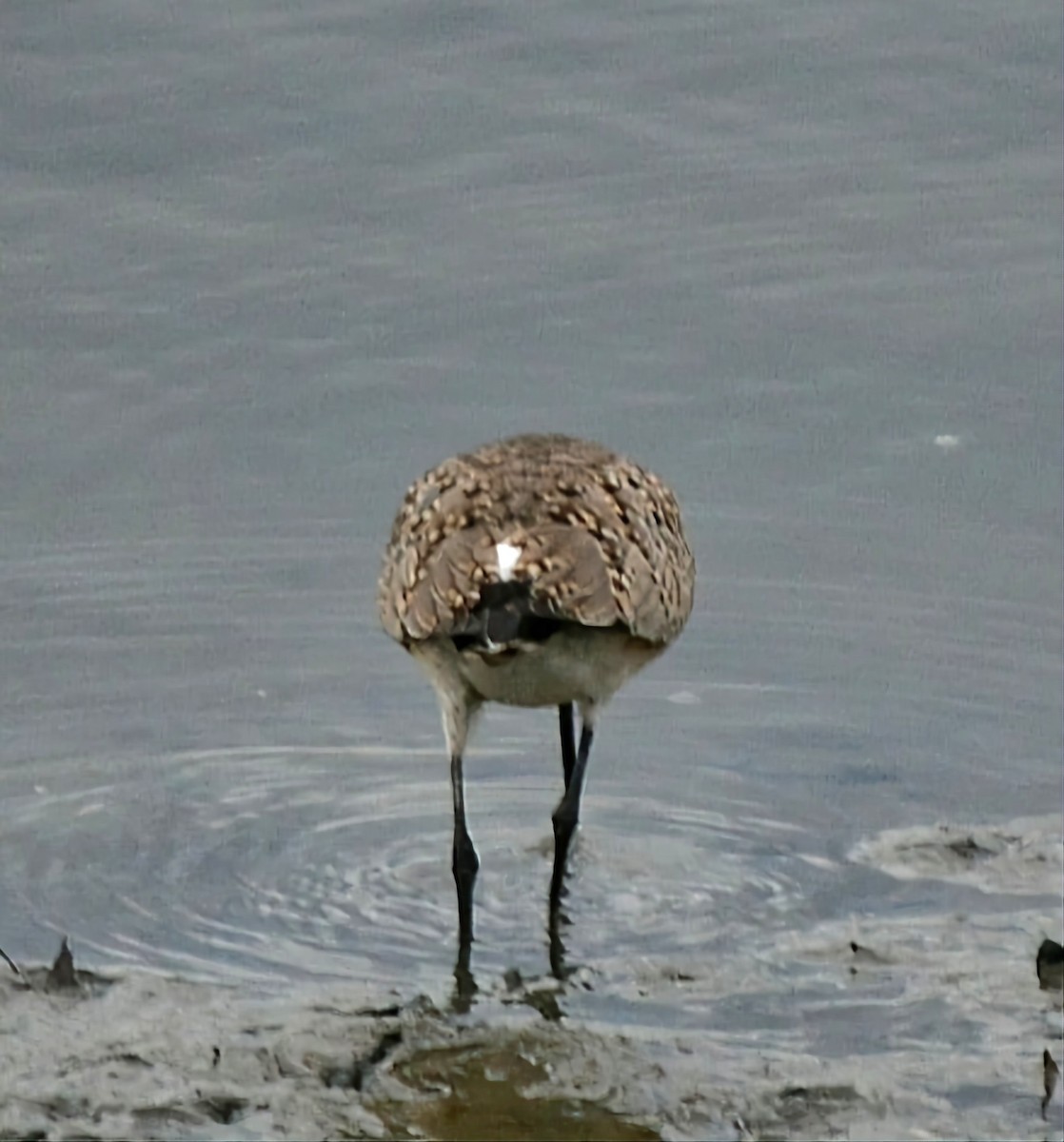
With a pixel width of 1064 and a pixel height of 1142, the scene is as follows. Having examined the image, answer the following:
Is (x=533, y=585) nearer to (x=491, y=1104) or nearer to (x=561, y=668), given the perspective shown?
(x=561, y=668)

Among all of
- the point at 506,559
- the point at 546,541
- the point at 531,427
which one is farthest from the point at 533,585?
the point at 531,427

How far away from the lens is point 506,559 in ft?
24.8

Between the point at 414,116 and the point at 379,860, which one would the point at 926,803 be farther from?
the point at 414,116

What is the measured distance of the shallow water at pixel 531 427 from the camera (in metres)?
8.19

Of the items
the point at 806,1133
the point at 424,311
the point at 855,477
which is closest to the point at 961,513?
the point at 855,477

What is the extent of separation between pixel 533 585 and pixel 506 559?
0.40 ft

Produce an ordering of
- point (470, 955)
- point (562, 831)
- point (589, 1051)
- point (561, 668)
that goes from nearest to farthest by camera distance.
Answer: point (589, 1051) < point (470, 955) < point (561, 668) < point (562, 831)

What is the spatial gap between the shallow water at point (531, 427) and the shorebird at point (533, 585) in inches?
20.5

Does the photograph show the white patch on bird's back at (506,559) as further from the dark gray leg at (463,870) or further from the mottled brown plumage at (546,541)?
the dark gray leg at (463,870)

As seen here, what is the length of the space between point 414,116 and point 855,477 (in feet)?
10.3

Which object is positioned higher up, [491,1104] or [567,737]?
[567,737]

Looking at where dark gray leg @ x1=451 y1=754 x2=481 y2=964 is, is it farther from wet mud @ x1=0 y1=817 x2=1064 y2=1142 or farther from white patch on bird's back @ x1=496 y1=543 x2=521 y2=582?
white patch on bird's back @ x1=496 y1=543 x2=521 y2=582

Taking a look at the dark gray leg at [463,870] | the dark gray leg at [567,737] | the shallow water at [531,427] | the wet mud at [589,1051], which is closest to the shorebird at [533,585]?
the dark gray leg at [463,870]

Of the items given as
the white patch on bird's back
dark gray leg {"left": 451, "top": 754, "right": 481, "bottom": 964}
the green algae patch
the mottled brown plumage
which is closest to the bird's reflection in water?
dark gray leg {"left": 451, "top": 754, "right": 481, "bottom": 964}
